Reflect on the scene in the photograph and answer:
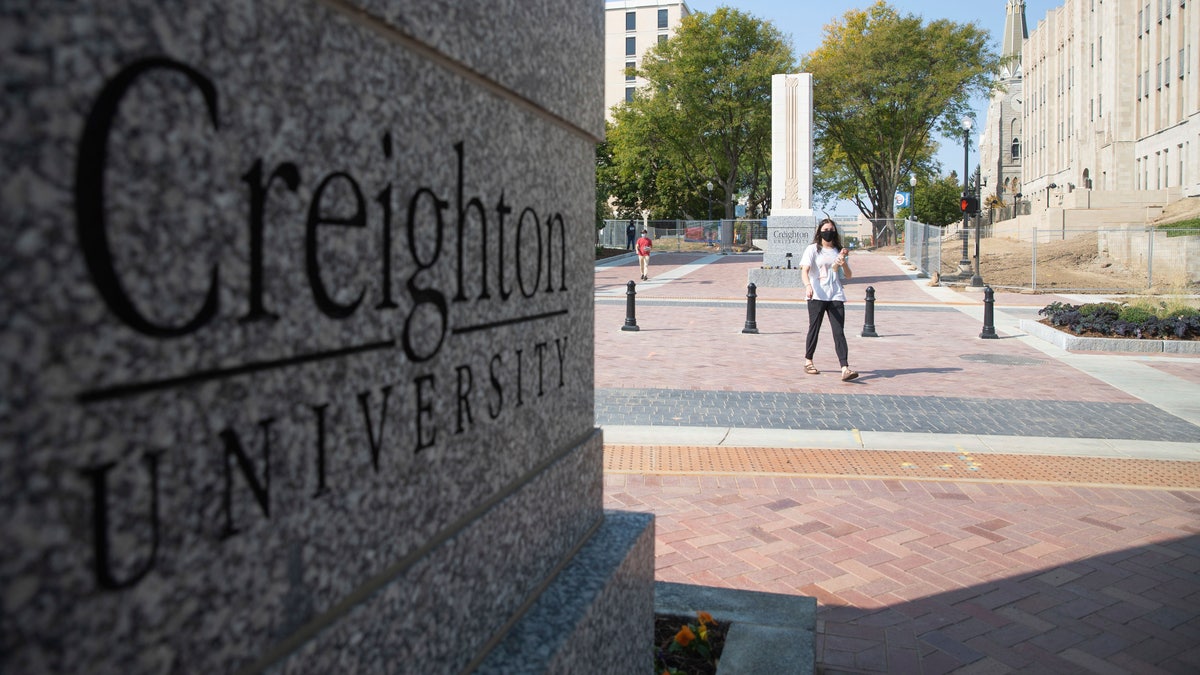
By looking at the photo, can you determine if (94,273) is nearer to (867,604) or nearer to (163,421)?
(163,421)

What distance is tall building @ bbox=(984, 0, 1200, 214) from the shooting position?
4791 centimetres

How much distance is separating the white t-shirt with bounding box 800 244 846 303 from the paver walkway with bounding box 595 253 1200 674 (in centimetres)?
108

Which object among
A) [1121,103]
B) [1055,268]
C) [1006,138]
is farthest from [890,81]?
[1006,138]

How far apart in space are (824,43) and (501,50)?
57.4 m

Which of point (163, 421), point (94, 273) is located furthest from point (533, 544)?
point (94, 273)

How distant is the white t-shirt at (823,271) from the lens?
34.1 ft

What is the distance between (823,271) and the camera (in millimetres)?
10422

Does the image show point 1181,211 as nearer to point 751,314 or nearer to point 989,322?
point 989,322

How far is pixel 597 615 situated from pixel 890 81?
50336 millimetres

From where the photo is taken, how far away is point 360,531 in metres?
1.51

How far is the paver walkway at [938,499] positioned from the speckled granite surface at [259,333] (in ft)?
8.15

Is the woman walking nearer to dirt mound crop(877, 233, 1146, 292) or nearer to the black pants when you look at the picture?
the black pants

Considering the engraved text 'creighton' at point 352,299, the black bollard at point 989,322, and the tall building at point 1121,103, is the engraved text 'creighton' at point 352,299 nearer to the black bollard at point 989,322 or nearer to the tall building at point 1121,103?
the black bollard at point 989,322

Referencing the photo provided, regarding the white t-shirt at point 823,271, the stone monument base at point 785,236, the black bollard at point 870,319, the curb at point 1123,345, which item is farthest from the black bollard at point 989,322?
the stone monument base at point 785,236
